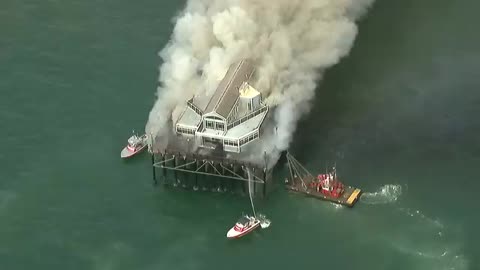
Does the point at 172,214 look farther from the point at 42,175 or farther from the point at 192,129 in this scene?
the point at 42,175

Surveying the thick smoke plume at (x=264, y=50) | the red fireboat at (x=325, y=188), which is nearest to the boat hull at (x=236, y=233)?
the red fireboat at (x=325, y=188)

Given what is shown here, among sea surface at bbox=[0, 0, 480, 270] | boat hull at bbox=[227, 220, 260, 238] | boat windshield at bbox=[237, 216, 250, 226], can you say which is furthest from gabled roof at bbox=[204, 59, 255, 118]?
boat hull at bbox=[227, 220, 260, 238]

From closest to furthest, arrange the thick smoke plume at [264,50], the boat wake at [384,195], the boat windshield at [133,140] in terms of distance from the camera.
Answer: the boat wake at [384,195]
the boat windshield at [133,140]
the thick smoke plume at [264,50]

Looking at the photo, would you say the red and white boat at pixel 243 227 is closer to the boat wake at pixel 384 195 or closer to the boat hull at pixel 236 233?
the boat hull at pixel 236 233

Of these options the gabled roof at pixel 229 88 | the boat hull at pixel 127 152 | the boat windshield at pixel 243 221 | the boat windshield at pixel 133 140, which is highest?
the gabled roof at pixel 229 88

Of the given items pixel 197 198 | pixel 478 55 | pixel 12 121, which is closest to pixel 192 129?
pixel 197 198

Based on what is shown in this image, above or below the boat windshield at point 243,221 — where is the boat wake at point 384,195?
above
